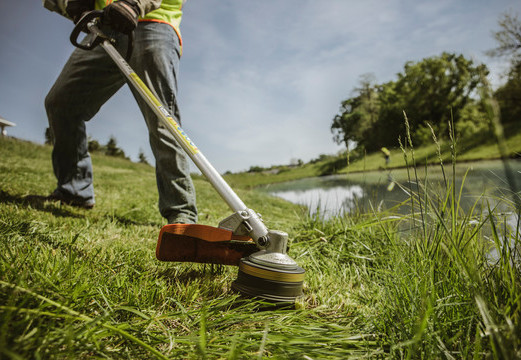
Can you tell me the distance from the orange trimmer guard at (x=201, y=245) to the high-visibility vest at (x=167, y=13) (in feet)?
6.39

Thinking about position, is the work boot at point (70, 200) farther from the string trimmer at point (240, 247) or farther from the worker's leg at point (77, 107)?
→ the string trimmer at point (240, 247)

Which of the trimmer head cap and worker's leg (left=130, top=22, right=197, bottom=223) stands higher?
worker's leg (left=130, top=22, right=197, bottom=223)

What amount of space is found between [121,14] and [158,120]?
76 centimetres

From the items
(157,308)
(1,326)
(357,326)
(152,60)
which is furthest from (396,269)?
(152,60)

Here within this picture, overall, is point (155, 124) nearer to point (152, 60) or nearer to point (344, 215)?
point (152, 60)

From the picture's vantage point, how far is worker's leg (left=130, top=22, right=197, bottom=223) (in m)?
2.28

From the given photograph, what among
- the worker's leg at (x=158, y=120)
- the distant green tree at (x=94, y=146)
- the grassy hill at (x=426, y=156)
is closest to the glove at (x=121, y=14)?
the worker's leg at (x=158, y=120)

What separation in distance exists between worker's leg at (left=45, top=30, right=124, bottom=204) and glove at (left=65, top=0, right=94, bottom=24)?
27 centimetres

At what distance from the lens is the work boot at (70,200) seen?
2.80m

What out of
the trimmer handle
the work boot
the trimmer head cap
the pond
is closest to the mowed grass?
the trimmer head cap

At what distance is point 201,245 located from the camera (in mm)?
1469

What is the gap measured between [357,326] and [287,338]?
0.34 metres

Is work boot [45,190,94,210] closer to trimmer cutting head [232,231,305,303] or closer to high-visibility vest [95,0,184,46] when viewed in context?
high-visibility vest [95,0,184,46]

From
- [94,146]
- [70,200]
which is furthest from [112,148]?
[70,200]
